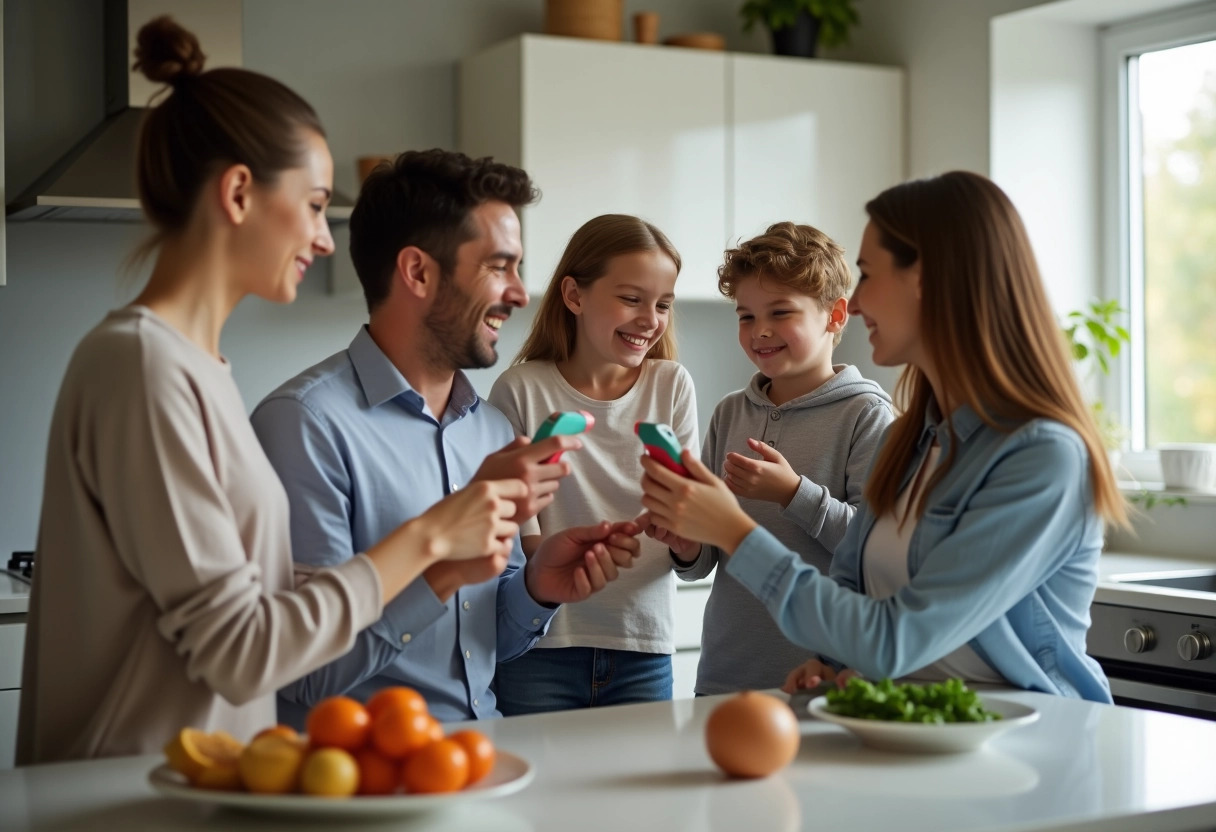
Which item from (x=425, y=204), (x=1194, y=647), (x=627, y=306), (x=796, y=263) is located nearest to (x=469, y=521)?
(x=425, y=204)

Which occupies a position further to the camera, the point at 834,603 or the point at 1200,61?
the point at 1200,61

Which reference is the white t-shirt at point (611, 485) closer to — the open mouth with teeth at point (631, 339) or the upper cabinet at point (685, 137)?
the open mouth with teeth at point (631, 339)

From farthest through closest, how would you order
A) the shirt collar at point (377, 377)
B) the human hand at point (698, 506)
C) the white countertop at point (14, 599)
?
the white countertop at point (14, 599) → the shirt collar at point (377, 377) → the human hand at point (698, 506)

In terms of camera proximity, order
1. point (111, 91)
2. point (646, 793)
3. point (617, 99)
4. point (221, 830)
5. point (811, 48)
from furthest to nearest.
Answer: point (811, 48) → point (617, 99) → point (111, 91) → point (646, 793) → point (221, 830)

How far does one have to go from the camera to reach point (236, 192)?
4.54 ft

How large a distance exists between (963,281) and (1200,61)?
2.38m

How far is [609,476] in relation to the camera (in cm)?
222

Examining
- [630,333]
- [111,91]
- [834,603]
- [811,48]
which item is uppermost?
[811,48]

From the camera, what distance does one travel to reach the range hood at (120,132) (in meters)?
3.06

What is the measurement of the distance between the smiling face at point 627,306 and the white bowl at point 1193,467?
5.62 ft

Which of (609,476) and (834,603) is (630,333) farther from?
(834,603)

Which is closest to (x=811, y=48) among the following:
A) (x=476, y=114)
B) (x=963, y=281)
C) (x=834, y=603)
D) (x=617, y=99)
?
(x=617, y=99)

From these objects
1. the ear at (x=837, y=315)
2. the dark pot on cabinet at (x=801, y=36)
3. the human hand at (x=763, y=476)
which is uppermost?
the dark pot on cabinet at (x=801, y=36)

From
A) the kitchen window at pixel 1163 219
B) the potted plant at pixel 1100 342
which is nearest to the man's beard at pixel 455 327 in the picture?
the potted plant at pixel 1100 342
